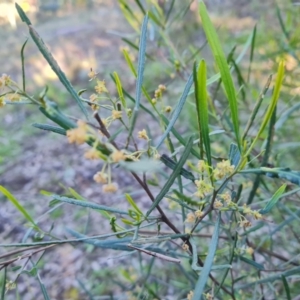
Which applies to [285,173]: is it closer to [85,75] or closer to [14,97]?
[14,97]

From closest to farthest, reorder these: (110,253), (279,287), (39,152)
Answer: (279,287) → (110,253) → (39,152)

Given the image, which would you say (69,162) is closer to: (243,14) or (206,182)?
(206,182)

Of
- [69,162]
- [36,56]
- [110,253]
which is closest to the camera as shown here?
[110,253]

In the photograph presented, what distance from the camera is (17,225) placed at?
5.65ft

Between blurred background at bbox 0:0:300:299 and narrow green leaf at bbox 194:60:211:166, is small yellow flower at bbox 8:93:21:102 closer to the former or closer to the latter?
narrow green leaf at bbox 194:60:211:166

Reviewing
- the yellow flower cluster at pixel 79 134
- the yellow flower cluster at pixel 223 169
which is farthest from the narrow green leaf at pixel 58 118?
the yellow flower cluster at pixel 223 169

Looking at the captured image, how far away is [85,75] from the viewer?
12.4 feet

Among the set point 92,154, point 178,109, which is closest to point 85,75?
point 178,109

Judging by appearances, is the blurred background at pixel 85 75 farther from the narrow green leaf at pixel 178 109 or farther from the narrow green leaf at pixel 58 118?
the narrow green leaf at pixel 58 118

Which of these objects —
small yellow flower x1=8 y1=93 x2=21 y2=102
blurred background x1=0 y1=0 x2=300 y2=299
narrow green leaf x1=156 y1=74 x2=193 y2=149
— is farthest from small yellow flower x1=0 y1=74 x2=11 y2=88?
blurred background x1=0 y1=0 x2=300 y2=299

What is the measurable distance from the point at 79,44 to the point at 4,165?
3.03 m

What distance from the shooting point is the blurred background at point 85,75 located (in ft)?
2.88

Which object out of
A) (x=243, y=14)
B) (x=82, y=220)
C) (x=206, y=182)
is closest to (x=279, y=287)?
(x=206, y=182)

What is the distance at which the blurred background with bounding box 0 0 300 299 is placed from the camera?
878 mm
